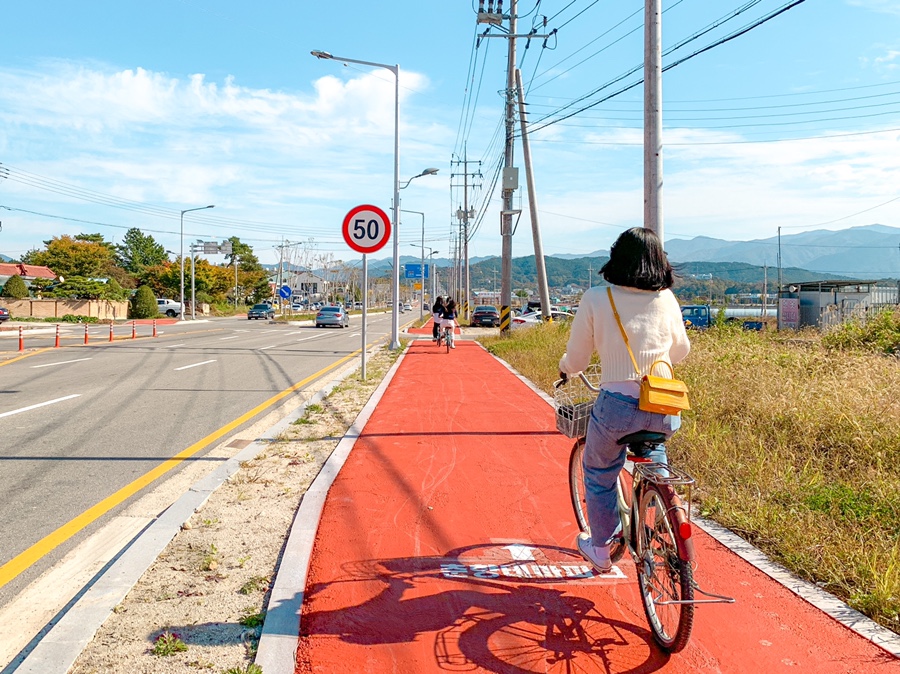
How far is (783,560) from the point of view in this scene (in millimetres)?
4281

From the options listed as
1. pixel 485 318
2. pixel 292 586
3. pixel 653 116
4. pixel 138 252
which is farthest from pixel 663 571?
pixel 138 252

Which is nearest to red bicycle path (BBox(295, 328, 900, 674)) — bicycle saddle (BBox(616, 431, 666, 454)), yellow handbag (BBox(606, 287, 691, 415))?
bicycle saddle (BBox(616, 431, 666, 454))

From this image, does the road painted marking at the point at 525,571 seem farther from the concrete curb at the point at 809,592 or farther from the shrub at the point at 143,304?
the shrub at the point at 143,304

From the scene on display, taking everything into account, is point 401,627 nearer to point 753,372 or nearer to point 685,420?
point 685,420

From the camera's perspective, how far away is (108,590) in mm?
3758

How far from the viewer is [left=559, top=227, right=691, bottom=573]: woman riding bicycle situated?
133 inches

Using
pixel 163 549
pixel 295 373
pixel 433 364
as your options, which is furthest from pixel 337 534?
pixel 433 364

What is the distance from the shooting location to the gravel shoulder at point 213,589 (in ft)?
10.2

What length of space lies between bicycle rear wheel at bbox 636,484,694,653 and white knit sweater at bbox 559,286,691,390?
1.86 ft

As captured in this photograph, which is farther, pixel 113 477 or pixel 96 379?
pixel 96 379

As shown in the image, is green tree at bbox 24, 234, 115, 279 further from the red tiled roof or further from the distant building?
the distant building

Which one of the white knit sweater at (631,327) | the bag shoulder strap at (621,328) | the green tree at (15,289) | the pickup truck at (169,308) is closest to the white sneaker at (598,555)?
the white knit sweater at (631,327)

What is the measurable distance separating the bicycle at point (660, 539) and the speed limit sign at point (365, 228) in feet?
27.8

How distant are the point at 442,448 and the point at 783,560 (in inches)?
149
